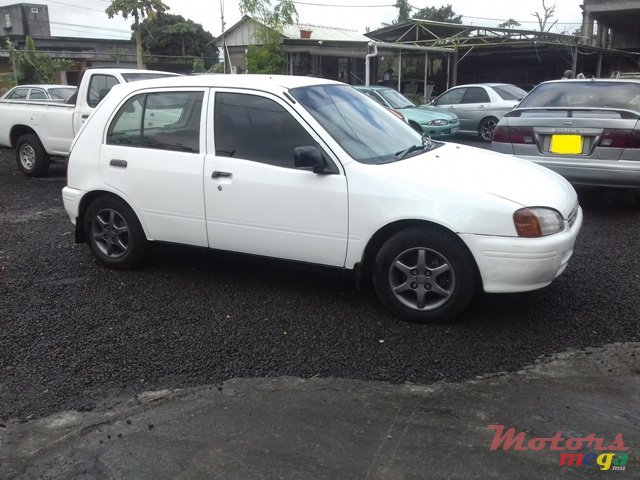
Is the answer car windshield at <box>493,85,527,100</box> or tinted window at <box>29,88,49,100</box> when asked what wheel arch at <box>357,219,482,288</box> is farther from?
car windshield at <box>493,85,527,100</box>

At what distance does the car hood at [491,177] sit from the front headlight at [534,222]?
0.05 meters

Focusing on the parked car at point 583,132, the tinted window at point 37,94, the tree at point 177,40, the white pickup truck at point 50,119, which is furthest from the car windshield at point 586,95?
the tree at point 177,40

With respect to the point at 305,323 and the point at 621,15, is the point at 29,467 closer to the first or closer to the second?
the point at 305,323

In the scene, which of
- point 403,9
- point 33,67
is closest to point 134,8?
point 33,67

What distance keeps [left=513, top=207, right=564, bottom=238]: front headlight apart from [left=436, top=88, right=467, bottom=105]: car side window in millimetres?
12407

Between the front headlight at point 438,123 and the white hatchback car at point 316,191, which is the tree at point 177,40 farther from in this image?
the white hatchback car at point 316,191

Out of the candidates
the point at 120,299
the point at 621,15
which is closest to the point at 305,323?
the point at 120,299

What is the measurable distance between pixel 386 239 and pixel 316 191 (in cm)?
59

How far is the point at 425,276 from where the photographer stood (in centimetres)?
400

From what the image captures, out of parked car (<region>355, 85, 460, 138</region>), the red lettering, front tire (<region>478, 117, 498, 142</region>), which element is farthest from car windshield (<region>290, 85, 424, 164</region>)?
front tire (<region>478, 117, 498, 142</region>)

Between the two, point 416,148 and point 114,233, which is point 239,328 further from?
point 416,148

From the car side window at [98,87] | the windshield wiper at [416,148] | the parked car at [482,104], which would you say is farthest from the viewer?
the parked car at [482,104]

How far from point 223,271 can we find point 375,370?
2.18m

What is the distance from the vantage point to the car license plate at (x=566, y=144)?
6.61m
